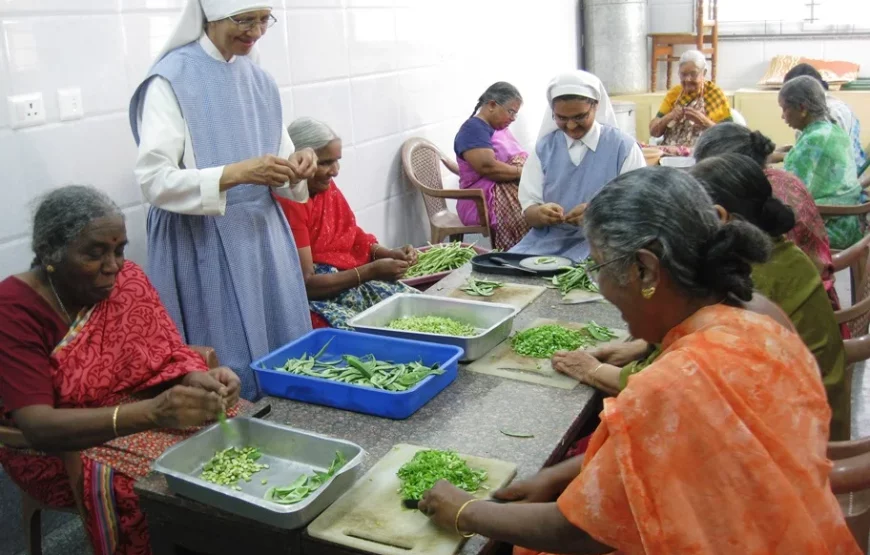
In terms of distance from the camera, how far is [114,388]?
2.30 metres

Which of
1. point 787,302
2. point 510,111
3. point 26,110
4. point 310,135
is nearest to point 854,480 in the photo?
point 787,302

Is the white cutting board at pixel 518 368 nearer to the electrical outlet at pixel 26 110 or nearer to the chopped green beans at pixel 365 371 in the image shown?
the chopped green beans at pixel 365 371

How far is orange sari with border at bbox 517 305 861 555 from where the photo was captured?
1.43m

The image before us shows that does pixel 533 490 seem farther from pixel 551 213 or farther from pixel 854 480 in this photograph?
pixel 551 213

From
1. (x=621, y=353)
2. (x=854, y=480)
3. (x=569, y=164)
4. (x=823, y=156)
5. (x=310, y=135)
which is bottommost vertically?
(x=854, y=480)

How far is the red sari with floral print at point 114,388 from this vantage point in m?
2.19

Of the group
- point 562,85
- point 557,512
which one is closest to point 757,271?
point 557,512

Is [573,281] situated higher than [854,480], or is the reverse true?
[573,281]

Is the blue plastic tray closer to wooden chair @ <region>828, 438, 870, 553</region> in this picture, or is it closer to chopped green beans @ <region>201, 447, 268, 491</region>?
chopped green beans @ <region>201, 447, 268, 491</region>

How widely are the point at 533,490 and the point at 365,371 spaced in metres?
0.69

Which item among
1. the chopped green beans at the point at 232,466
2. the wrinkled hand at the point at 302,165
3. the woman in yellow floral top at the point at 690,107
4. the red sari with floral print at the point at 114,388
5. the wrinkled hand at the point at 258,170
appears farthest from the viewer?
the woman in yellow floral top at the point at 690,107

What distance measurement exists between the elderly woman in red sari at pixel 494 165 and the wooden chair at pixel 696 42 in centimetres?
407

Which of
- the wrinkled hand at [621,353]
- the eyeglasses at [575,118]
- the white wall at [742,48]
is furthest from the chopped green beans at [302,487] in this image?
the white wall at [742,48]

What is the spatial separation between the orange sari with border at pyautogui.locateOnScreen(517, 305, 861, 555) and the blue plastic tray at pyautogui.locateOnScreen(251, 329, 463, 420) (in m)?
0.70
